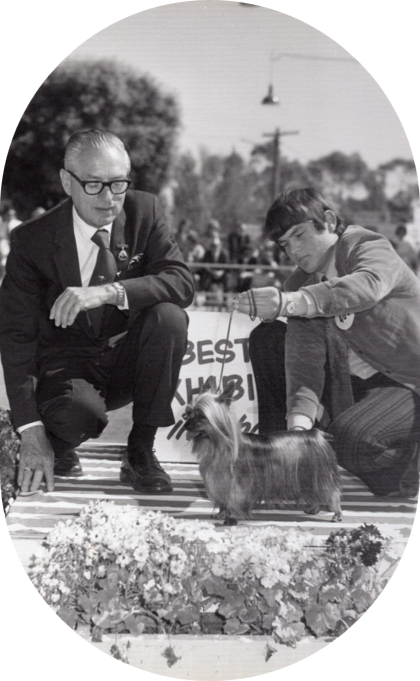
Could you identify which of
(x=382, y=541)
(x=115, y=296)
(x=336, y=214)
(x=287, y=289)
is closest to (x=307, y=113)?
(x=336, y=214)

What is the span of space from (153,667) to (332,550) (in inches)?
34.5

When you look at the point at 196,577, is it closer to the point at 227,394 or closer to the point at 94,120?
the point at 227,394

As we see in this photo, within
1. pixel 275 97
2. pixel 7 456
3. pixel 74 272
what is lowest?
pixel 7 456

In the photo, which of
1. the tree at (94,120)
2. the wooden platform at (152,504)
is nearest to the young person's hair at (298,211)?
the tree at (94,120)

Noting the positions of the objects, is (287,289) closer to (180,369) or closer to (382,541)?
(180,369)

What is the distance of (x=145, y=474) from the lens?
177 inches

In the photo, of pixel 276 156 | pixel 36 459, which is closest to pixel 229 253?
pixel 276 156

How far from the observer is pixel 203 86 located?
4418 millimetres

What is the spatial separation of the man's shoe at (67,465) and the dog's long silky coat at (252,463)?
537 mm

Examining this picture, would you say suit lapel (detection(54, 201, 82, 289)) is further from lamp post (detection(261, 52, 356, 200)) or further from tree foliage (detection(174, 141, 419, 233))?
lamp post (detection(261, 52, 356, 200))

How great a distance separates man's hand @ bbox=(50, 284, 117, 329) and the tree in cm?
40

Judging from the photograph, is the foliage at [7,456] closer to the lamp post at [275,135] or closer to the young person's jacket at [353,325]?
the young person's jacket at [353,325]

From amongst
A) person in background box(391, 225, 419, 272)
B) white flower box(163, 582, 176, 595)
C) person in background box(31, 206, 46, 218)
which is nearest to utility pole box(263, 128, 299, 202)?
person in background box(391, 225, 419, 272)

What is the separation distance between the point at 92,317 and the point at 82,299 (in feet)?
0.29
